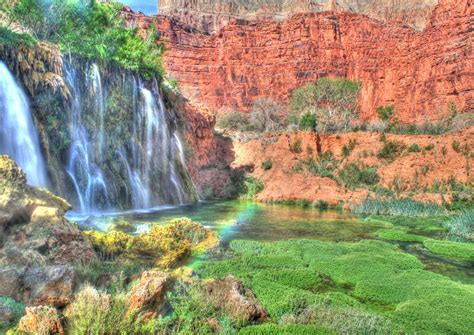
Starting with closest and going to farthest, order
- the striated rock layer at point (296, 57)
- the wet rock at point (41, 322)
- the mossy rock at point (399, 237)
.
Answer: the wet rock at point (41, 322) < the mossy rock at point (399, 237) < the striated rock layer at point (296, 57)

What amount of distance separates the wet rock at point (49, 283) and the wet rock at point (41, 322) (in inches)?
39.0

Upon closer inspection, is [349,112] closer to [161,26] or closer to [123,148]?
[123,148]

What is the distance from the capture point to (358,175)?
114 ft

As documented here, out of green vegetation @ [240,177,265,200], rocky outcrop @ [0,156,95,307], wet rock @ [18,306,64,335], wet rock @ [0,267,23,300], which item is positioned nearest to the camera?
wet rock @ [18,306,64,335]

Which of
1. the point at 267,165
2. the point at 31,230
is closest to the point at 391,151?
the point at 267,165

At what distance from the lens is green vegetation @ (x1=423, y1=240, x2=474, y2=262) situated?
1165 cm

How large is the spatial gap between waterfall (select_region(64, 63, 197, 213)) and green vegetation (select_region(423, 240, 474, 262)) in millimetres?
14646

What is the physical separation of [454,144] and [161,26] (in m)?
64.0

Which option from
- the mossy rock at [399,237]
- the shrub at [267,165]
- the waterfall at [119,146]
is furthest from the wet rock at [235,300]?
the shrub at [267,165]

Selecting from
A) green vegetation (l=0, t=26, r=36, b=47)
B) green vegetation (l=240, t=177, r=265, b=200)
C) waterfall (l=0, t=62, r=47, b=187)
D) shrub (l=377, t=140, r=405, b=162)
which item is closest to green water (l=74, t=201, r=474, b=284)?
waterfall (l=0, t=62, r=47, b=187)

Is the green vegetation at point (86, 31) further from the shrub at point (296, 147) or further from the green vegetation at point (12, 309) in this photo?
the green vegetation at point (12, 309)

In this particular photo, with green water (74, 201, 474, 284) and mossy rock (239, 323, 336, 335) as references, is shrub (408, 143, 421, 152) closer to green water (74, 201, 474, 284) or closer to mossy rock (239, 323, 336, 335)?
green water (74, 201, 474, 284)

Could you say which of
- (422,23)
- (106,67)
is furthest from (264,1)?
(106,67)

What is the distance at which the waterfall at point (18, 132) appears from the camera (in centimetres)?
1612
